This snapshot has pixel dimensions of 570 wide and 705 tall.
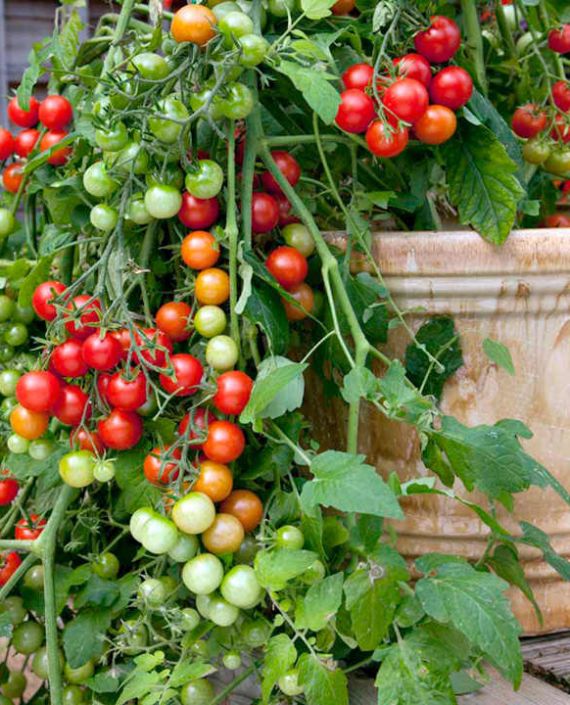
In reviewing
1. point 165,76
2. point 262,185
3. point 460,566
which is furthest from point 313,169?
point 460,566

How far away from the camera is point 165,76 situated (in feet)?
2.36

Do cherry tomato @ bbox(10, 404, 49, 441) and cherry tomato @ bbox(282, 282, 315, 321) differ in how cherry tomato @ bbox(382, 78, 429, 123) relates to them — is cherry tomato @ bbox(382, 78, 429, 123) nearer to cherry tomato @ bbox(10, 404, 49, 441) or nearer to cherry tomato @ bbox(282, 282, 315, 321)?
cherry tomato @ bbox(282, 282, 315, 321)

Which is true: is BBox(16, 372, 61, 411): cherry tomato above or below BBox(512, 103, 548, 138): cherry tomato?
below

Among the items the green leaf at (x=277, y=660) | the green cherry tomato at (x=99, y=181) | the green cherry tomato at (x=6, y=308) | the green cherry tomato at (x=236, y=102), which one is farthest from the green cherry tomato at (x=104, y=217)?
the green leaf at (x=277, y=660)

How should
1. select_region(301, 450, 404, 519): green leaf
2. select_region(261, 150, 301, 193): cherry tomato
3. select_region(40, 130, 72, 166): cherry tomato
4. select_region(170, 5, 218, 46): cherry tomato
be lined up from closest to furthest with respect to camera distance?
select_region(301, 450, 404, 519): green leaf → select_region(170, 5, 218, 46): cherry tomato → select_region(261, 150, 301, 193): cherry tomato → select_region(40, 130, 72, 166): cherry tomato

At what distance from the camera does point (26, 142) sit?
3.21ft

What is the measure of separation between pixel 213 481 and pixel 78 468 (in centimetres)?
13

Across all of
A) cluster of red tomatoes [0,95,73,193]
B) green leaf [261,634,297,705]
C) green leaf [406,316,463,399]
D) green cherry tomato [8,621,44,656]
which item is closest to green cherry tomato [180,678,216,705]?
green leaf [261,634,297,705]

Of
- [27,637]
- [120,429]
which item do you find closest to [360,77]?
[120,429]

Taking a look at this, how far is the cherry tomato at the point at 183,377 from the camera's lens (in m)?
0.67

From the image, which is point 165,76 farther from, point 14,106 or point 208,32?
point 14,106

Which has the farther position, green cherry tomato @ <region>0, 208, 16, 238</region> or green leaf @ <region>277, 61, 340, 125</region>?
green cherry tomato @ <region>0, 208, 16, 238</region>

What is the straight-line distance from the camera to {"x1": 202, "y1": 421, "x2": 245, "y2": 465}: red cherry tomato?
2.19 feet

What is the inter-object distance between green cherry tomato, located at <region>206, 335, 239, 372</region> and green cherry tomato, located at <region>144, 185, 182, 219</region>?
0.11m
